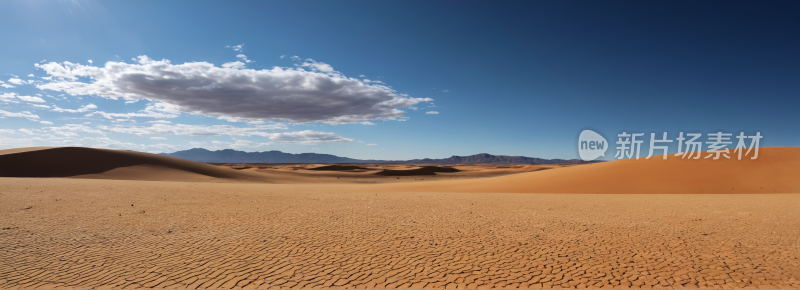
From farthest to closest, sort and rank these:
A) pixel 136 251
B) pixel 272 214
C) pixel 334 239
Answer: pixel 272 214 → pixel 334 239 → pixel 136 251

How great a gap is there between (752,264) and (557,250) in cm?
327

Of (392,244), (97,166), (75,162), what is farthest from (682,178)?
(75,162)

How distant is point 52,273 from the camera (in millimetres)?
5898

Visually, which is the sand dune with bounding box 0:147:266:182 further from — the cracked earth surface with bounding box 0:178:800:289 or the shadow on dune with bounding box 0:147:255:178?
the cracked earth surface with bounding box 0:178:800:289

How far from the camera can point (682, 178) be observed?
20.9m

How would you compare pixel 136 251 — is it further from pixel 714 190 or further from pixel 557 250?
pixel 714 190

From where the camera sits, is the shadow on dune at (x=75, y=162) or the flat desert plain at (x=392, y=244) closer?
the flat desert plain at (x=392, y=244)

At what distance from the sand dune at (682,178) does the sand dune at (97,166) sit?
31282mm

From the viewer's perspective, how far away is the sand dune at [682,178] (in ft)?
63.8

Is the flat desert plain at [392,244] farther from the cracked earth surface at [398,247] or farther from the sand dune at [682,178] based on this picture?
the sand dune at [682,178]

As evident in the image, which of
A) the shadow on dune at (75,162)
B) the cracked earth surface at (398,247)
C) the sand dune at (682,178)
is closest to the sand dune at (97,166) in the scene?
the shadow on dune at (75,162)

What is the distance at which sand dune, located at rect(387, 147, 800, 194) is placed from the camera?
63.8ft

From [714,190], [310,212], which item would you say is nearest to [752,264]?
[310,212]

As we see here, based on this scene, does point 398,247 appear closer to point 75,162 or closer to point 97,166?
point 97,166
